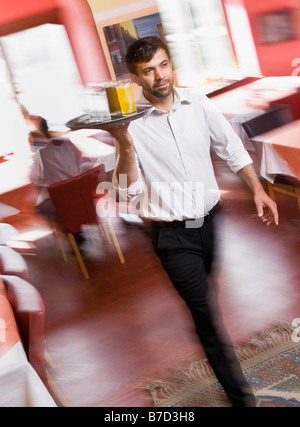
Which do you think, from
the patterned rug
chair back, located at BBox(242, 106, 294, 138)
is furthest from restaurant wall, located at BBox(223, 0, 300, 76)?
the patterned rug

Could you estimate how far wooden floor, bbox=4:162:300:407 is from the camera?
1.82 meters

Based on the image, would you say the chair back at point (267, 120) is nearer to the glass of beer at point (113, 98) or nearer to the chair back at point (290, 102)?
the chair back at point (290, 102)

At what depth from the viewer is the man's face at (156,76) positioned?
4.72 ft

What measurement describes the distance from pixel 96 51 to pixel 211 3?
364 millimetres

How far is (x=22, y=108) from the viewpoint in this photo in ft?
4.71

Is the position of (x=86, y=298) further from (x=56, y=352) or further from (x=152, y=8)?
(x=152, y=8)

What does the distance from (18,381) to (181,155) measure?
738 mm

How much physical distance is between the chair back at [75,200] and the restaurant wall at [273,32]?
64cm

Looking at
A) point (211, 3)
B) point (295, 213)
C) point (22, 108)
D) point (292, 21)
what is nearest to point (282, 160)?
point (295, 213)

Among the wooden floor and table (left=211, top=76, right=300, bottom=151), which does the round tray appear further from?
the wooden floor

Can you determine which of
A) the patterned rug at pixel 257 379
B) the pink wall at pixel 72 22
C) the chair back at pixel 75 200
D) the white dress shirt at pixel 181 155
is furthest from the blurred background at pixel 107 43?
the patterned rug at pixel 257 379

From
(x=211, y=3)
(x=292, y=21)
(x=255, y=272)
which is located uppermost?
(x=211, y=3)

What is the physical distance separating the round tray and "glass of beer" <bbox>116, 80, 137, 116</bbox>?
0.01 m

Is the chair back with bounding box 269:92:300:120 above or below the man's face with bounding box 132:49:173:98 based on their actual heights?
below
